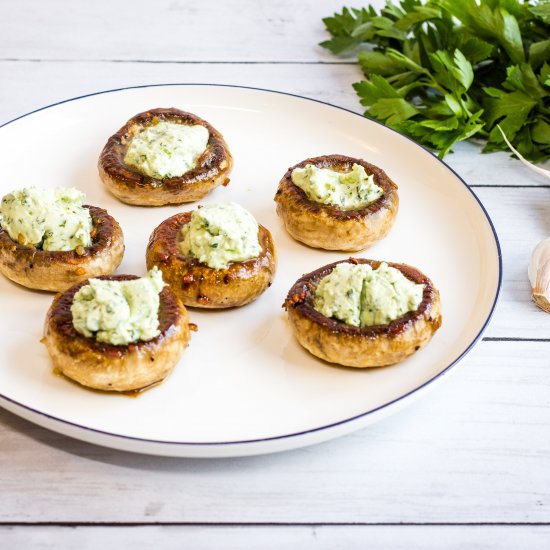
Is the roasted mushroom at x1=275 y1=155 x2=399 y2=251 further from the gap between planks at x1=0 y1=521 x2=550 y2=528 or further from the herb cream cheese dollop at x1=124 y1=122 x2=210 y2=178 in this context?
the gap between planks at x1=0 y1=521 x2=550 y2=528

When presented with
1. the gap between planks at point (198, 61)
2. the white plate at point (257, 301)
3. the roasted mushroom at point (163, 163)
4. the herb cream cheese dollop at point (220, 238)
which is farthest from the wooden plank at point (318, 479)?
the gap between planks at point (198, 61)

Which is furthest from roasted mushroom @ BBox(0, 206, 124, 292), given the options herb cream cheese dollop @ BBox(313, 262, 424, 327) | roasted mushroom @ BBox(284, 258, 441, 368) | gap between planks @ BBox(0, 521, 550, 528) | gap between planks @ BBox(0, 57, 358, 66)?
gap between planks @ BBox(0, 57, 358, 66)

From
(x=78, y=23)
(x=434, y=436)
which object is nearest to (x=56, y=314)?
(x=434, y=436)

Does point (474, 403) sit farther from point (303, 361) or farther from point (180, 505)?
point (180, 505)

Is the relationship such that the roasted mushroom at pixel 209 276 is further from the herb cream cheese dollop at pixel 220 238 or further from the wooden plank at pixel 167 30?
the wooden plank at pixel 167 30

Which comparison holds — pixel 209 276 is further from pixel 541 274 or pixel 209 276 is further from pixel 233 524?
pixel 541 274
